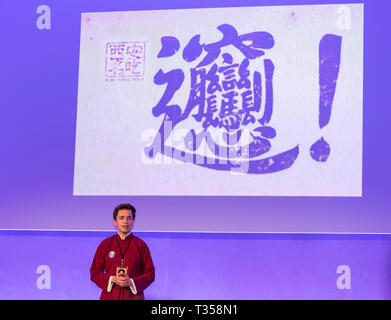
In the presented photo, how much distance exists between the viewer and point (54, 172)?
14.3ft

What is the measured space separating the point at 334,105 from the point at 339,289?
1.15m

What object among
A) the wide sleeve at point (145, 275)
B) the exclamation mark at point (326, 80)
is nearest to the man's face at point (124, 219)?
the wide sleeve at point (145, 275)

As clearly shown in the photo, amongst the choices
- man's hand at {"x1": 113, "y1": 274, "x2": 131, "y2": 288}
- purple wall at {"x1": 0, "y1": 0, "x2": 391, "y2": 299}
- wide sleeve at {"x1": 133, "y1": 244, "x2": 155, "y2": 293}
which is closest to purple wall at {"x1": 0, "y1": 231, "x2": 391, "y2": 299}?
purple wall at {"x1": 0, "y1": 0, "x2": 391, "y2": 299}

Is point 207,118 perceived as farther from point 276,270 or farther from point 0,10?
point 0,10

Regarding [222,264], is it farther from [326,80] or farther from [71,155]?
[326,80]

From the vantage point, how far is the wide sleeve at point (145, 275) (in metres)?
3.20

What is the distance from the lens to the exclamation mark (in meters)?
4.08

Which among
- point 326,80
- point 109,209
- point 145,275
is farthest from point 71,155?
point 326,80

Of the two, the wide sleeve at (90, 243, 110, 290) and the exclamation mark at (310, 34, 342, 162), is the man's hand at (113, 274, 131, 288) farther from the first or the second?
the exclamation mark at (310, 34, 342, 162)

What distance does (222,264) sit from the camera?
4.11 m

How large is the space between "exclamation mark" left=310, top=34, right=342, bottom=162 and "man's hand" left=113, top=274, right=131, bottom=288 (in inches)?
60.9

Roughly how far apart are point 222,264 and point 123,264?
1.02 meters
